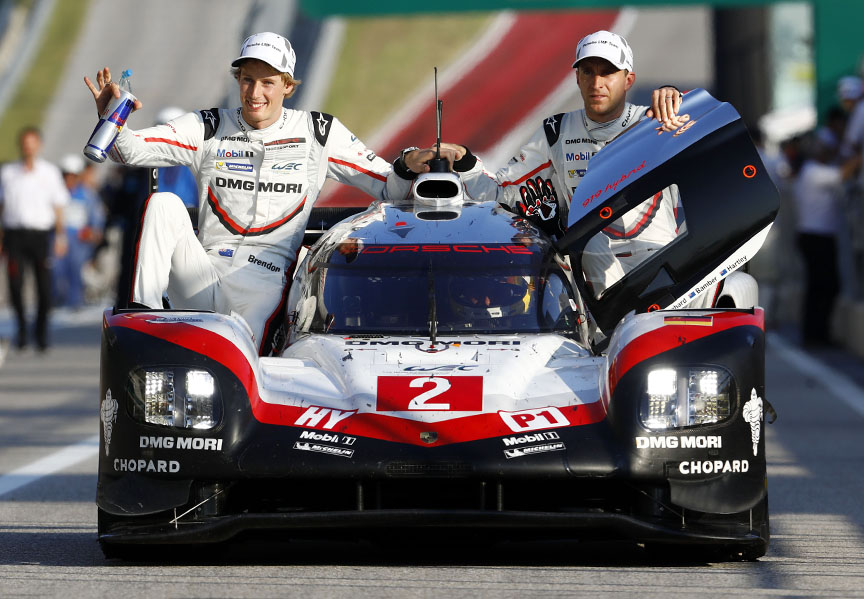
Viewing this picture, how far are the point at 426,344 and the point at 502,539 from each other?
0.98 m

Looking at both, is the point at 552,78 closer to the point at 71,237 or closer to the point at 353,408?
the point at 71,237

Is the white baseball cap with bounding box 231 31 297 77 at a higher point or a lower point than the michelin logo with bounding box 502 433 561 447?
higher

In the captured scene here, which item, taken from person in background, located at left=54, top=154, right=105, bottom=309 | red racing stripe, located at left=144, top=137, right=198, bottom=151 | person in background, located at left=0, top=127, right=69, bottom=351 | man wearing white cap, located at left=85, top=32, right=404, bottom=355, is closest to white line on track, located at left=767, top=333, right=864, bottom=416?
man wearing white cap, located at left=85, top=32, right=404, bottom=355

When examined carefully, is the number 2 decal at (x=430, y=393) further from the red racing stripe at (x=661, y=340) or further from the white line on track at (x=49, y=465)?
the white line on track at (x=49, y=465)

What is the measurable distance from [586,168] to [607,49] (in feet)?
1.78

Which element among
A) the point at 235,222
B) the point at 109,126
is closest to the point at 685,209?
the point at 235,222

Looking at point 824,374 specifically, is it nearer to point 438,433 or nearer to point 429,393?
point 429,393

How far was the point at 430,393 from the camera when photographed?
6023mm

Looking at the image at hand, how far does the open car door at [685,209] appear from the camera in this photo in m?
7.07

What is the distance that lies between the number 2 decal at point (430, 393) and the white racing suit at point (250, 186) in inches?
62.9

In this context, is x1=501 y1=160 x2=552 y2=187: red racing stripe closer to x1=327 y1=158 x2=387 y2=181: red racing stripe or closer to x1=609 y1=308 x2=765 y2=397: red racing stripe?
x1=327 y1=158 x2=387 y2=181: red racing stripe

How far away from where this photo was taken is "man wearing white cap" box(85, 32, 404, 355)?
7.71 m

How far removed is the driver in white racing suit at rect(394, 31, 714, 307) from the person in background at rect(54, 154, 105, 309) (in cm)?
1537

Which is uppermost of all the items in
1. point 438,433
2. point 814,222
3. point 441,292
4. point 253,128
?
point 814,222
